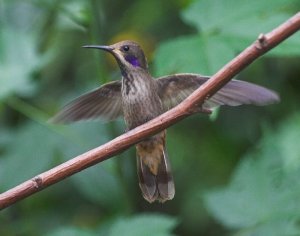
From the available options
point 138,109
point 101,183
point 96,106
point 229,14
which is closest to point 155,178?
point 138,109

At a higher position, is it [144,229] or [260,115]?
[260,115]

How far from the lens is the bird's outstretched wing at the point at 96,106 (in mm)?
2994

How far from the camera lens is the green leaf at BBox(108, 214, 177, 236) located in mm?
3244

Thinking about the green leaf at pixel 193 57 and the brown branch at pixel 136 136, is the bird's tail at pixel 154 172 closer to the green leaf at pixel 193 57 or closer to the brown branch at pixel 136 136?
the green leaf at pixel 193 57

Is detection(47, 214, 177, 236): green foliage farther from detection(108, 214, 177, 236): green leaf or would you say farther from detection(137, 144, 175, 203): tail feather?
detection(137, 144, 175, 203): tail feather

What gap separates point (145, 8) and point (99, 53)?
1.84 meters

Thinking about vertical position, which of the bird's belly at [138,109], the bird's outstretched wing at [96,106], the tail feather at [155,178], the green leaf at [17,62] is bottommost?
the tail feather at [155,178]

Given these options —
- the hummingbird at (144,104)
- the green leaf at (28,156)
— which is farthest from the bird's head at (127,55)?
the green leaf at (28,156)

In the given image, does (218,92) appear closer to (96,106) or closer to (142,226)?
(96,106)

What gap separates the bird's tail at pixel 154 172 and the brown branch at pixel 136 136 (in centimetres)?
76

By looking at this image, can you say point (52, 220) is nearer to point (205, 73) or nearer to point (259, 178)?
point (259, 178)

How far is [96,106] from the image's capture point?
10.2 ft

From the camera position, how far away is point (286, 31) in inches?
71.2

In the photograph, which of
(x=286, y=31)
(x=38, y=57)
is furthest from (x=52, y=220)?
(x=286, y=31)
